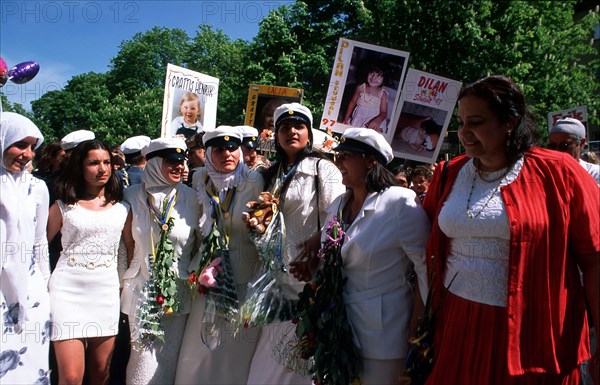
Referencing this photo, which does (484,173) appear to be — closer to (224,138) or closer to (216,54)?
(224,138)

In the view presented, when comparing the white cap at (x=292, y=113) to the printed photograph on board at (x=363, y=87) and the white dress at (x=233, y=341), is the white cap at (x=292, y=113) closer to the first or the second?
the white dress at (x=233, y=341)

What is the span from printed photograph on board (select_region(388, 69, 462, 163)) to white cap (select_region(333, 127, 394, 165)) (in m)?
3.72

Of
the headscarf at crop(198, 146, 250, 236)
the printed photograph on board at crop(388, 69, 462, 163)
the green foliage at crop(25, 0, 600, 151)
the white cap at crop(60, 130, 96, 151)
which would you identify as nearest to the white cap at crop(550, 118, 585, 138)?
the green foliage at crop(25, 0, 600, 151)

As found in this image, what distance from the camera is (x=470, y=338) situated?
219cm

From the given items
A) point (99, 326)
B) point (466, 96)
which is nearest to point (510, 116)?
point (466, 96)

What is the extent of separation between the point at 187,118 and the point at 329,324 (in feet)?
16.1

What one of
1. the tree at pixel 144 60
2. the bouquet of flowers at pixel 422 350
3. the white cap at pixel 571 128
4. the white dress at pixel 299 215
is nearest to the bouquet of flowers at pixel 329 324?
the bouquet of flowers at pixel 422 350

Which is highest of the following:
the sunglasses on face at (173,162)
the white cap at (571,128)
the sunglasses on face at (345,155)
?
the white cap at (571,128)

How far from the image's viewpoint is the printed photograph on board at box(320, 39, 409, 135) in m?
6.51

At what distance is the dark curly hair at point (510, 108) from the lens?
220 centimetres

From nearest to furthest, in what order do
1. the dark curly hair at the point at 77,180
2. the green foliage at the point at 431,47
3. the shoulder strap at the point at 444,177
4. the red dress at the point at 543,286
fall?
the red dress at the point at 543,286
the shoulder strap at the point at 444,177
the dark curly hair at the point at 77,180
the green foliage at the point at 431,47

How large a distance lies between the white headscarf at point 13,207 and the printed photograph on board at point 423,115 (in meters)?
4.46

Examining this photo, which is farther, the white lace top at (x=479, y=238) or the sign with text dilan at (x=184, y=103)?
the sign with text dilan at (x=184, y=103)

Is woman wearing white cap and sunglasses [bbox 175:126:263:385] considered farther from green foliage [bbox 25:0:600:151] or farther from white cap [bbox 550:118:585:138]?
green foliage [bbox 25:0:600:151]
